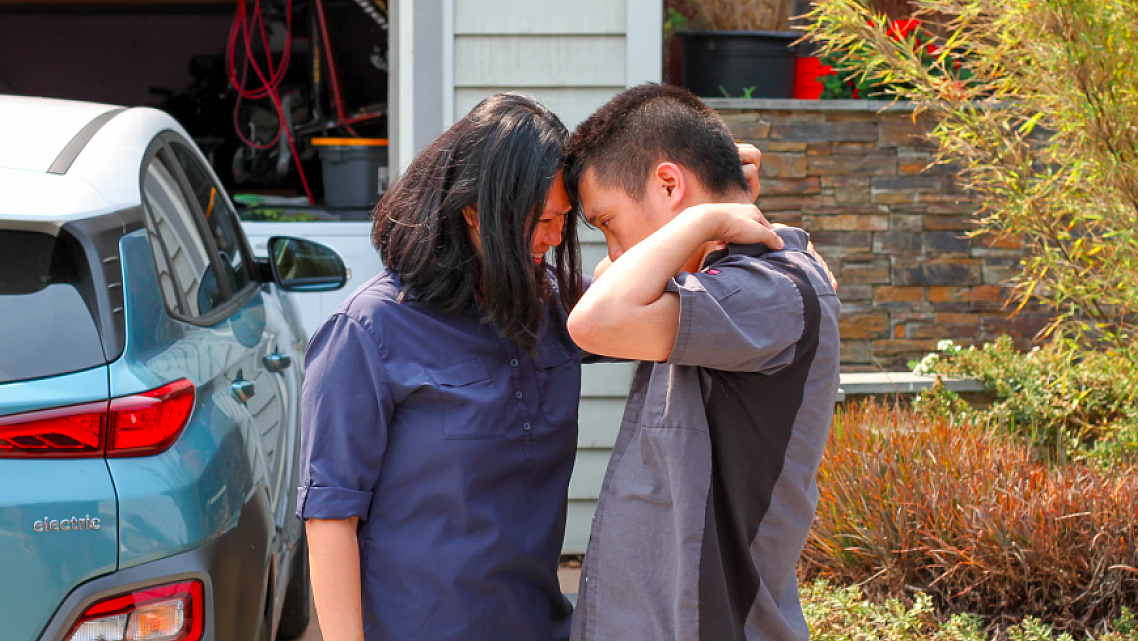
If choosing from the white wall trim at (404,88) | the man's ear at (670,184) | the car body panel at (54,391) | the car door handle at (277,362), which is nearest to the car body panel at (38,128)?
the car body panel at (54,391)

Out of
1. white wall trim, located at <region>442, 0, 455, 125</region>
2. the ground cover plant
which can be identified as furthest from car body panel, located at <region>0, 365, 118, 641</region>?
white wall trim, located at <region>442, 0, 455, 125</region>

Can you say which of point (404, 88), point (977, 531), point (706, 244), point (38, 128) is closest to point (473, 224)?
point (706, 244)

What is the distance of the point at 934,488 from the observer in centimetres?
318

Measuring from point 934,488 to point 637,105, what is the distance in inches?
83.9

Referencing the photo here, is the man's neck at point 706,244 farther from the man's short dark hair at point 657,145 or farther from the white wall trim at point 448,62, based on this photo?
the white wall trim at point 448,62

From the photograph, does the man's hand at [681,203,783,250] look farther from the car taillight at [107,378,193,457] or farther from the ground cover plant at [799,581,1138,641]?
the ground cover plant at [799,581,1138,641]

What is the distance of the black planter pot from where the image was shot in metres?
4.83

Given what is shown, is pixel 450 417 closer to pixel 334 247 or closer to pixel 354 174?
pixel 334 247

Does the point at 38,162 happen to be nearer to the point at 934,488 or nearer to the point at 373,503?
the point at 373,503

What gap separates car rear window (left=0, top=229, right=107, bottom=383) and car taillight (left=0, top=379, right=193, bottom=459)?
7cm

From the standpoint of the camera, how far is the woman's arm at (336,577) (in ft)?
4.62

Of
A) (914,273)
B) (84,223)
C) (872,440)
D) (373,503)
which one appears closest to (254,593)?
(373,503)

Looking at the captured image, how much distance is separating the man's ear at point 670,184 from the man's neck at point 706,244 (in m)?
0.02

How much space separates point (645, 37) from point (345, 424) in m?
2.69
